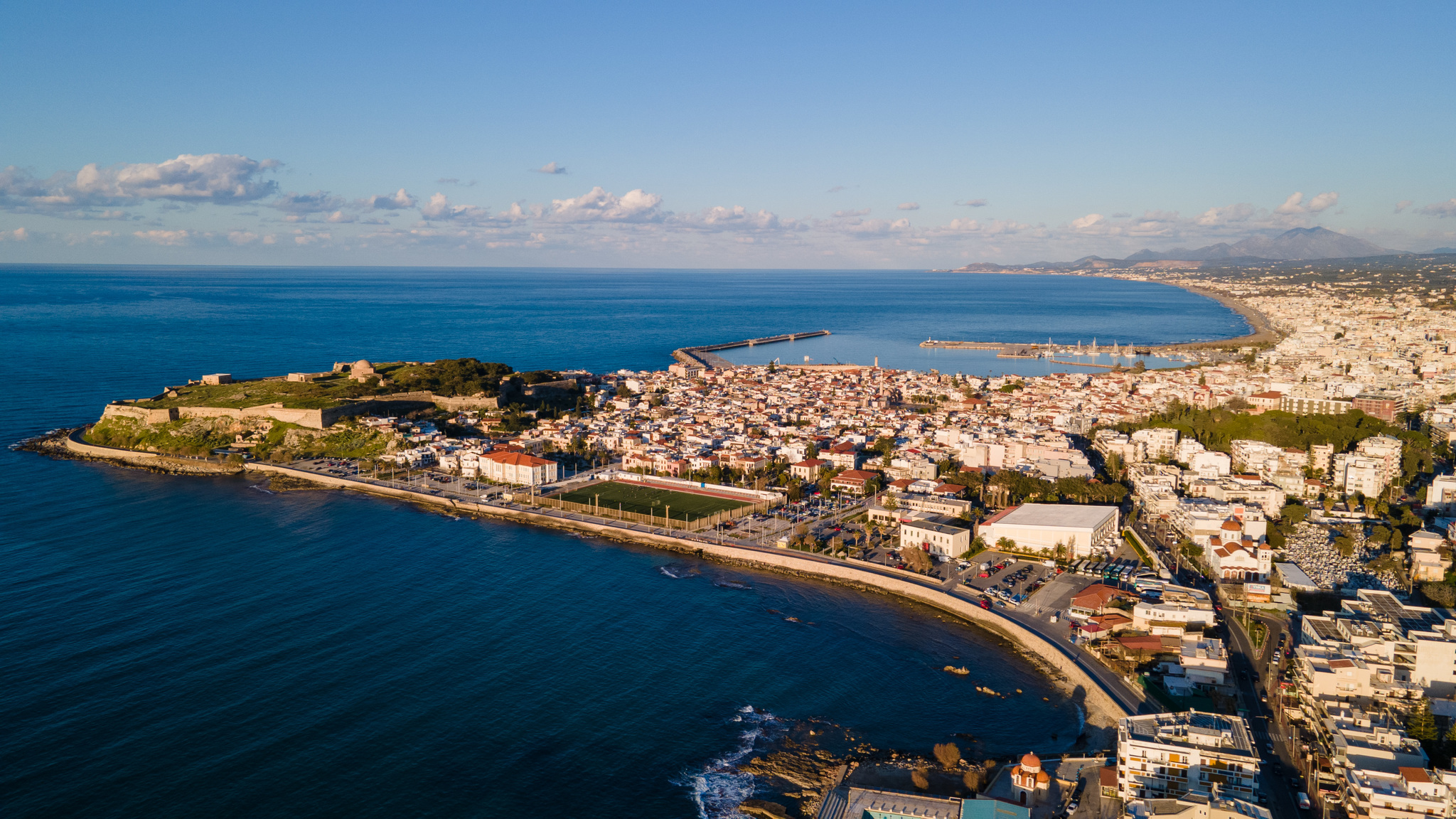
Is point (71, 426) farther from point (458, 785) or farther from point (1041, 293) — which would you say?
point (1041, 293)

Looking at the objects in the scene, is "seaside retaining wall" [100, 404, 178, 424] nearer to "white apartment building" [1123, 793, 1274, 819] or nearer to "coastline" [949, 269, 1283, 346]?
"white apartment building" [1123, 793, 1274, 819]

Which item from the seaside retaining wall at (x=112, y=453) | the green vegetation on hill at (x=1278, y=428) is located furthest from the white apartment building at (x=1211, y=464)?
the seaside retaining wall at (x=112, y=453)

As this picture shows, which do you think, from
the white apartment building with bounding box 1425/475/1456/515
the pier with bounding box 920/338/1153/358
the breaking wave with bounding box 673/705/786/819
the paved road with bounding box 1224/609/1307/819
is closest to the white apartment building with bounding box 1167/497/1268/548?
the paved road with bounding box 1224/609/1307/819

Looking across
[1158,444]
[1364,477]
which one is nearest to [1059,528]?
[1364,477]

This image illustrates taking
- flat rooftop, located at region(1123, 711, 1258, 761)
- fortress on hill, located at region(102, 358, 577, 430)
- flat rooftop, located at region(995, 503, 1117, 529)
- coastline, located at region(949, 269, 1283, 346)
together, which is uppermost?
coastline, located at region(949, 269, 1283, 346)

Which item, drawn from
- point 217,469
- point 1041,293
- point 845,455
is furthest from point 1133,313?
point 217,469

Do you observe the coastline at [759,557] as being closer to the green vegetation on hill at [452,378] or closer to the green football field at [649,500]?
the green football field at [649,500]

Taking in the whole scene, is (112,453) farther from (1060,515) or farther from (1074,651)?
(1074,651)
